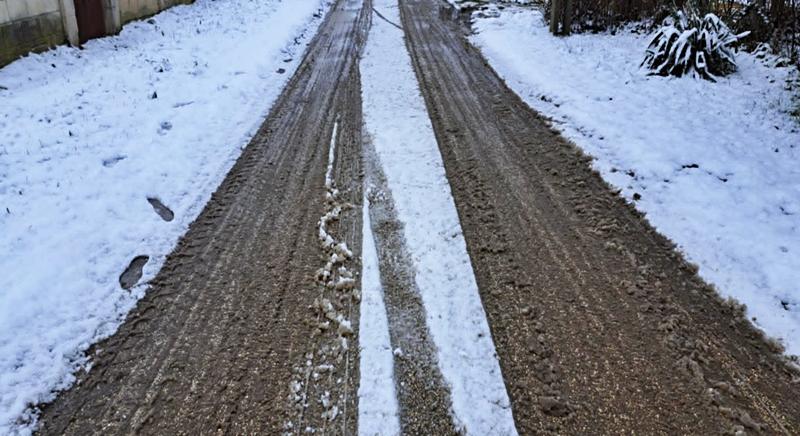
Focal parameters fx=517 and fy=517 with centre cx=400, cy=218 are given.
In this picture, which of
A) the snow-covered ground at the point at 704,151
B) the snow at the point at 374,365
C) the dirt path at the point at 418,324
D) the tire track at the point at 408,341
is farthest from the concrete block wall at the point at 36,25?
the snow at the point at 374,365

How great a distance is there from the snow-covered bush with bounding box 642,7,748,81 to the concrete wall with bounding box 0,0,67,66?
10.4m

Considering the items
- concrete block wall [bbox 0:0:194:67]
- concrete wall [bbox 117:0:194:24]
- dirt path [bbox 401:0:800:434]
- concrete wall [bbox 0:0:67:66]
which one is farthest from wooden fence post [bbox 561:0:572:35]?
concrete wall [bbox 0:0:67:66]

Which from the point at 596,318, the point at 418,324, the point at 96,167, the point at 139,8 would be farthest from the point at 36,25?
the point at 596,318

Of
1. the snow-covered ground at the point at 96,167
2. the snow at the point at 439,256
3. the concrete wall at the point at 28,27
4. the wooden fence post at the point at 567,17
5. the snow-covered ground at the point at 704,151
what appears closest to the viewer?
the snow at the point at 439,256

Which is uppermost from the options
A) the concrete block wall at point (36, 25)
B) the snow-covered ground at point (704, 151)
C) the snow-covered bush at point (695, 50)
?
the concrete block wall at point (36, 25)

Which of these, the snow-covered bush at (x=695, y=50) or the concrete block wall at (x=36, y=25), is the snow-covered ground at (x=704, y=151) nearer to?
the snow-covered bush at (x=695, y=50)

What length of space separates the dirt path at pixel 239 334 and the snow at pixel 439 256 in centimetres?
51

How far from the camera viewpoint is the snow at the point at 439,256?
283 centimetres

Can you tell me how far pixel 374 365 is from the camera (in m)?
3.04

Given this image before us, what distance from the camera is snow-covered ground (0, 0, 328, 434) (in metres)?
3.27

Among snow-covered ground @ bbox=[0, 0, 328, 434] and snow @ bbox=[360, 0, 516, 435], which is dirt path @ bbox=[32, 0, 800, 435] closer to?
snow @ bbox=[360, 0, 516, 435]

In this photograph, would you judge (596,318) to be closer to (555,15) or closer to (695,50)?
(695,50)

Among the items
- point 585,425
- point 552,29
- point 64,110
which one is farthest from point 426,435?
point 552,29

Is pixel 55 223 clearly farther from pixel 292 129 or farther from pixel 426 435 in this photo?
pixel 426 435
